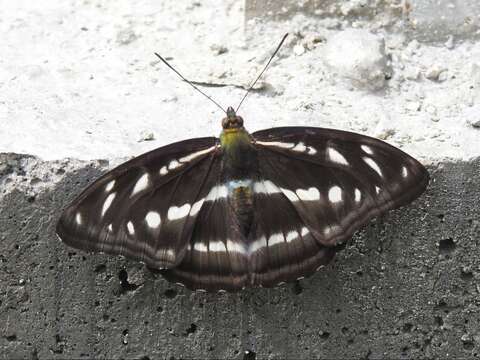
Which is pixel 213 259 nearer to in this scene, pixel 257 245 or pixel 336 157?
pixel 257 245

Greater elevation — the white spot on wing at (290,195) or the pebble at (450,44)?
the pebble at (450,44)

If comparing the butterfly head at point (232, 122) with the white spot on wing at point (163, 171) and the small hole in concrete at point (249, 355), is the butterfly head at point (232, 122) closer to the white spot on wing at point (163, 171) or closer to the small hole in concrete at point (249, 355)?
the white spot on wing at point (163, 171)

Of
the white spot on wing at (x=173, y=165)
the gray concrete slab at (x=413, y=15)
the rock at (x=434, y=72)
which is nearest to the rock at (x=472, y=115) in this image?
the rock at (x=434, y=72)

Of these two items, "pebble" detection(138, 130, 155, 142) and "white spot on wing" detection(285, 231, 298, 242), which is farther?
"pebble" detection(138, 130, 155, 142)

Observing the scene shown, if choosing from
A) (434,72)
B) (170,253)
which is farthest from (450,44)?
(170,253)

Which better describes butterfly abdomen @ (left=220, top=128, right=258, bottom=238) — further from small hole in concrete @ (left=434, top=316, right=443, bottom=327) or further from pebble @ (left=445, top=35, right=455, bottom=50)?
pebble @ (left=445, top=35, right=455, bottom=50)

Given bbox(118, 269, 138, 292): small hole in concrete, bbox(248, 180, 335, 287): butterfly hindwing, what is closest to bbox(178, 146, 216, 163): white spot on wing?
bbox(248, 180, 335, 287): butterfly hindwing
